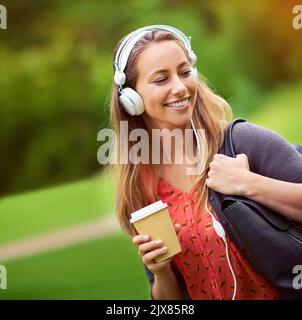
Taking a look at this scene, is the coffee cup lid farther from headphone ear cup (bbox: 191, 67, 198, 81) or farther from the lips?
headphone ear cup (bbox: 191, 67, 198, 81)

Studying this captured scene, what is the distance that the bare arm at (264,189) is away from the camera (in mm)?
2285

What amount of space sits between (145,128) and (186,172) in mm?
241

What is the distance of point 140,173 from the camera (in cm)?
251

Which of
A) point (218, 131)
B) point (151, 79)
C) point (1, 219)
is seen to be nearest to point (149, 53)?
point (151, 79)

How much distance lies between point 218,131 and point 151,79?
32 cm

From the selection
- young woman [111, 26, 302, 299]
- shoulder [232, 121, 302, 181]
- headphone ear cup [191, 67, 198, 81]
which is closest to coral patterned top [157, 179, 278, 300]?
young woman [111, 26, 302, 299]

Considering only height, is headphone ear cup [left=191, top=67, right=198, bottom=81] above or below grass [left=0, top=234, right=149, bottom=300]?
above

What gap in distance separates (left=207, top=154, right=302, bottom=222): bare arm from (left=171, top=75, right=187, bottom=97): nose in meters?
0.30

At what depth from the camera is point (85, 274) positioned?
268 centimetres

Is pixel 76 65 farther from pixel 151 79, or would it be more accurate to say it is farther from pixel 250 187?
pixel 250 187

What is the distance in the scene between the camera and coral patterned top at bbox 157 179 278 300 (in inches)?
92.7

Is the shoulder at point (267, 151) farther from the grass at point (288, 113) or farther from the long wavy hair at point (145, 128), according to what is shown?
the grass at point (288, 113)

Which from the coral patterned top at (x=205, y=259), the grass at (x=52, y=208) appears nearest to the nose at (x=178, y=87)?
the coral patterned top at (x=205, y=259)
